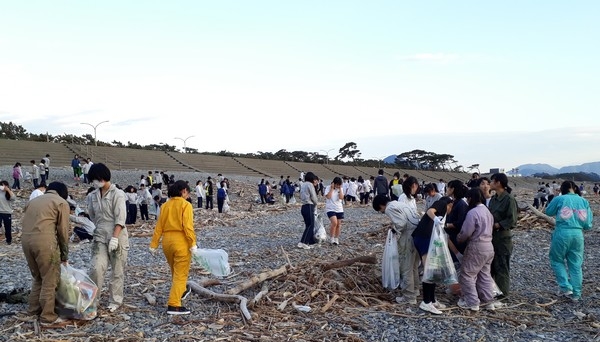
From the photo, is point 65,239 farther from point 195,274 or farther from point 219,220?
point 219,220

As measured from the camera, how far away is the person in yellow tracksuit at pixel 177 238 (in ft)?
19.6

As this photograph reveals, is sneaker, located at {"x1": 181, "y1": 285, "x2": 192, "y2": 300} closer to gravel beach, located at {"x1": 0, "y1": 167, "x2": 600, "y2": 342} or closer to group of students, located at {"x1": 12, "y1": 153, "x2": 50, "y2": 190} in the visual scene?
gravel beach, located at {"x1": 0, "y1": 167, "x2": 600, "y2": 342}

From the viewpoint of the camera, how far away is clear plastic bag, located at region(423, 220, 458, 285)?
6043 millimetres

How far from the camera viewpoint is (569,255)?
6.89m

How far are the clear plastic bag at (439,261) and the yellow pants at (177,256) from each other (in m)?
3.11

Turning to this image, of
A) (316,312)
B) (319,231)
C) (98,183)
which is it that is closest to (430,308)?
(316,312)

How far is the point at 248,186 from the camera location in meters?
35.2

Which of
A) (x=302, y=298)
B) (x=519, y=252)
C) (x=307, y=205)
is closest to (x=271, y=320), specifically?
(x=302, y=298)

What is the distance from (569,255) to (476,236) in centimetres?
177

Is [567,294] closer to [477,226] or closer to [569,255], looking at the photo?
[569,255]

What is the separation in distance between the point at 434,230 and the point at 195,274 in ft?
14.8

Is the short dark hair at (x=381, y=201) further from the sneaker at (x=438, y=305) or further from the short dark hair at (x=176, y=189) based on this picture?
the short dark hair at (x=176, y=189)

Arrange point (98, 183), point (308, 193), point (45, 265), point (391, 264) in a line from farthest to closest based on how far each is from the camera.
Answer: point (308, 193), point (391, 264), point (98, 183), point (45, 265)

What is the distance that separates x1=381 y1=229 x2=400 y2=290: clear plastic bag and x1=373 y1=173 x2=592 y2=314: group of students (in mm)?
157
